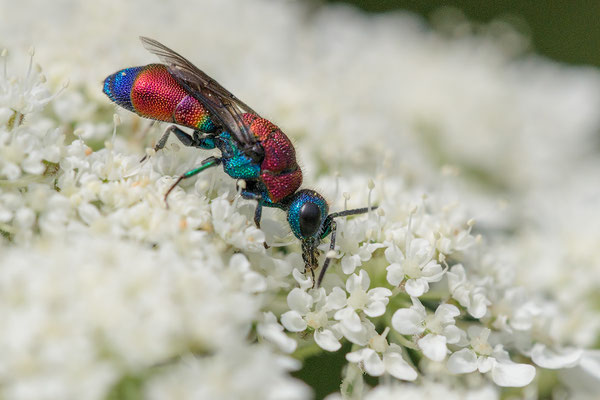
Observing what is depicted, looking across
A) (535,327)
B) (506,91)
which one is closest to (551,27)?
(506,91)

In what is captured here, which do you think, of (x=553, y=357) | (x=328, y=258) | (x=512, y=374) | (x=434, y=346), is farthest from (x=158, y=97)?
(x=553, y=357)

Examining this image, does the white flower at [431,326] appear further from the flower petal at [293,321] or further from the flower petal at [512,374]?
the flower petal at [293,321]

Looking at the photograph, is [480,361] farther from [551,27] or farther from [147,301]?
[551,27]

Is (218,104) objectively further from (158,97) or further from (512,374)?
(512,374)

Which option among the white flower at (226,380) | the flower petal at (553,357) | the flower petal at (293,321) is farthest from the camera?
the flower petal at (553,357)

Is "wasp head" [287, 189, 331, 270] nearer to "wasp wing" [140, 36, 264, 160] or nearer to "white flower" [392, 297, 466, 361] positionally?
"wasp wing" [140, 36, 264, 160]

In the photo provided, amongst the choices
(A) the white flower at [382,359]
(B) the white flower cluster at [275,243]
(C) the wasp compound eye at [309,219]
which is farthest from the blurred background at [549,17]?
(A) the white flower at [382,359]

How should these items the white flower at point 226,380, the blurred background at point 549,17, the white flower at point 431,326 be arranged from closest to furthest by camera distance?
1. the white flower at point 226,380
2. the white flower at point 431,326
3. the blurred background at point 549,17
